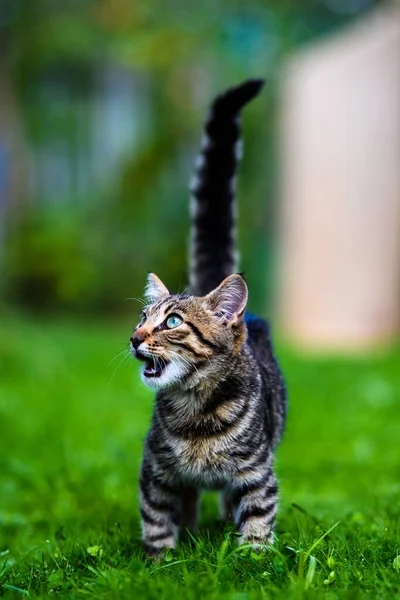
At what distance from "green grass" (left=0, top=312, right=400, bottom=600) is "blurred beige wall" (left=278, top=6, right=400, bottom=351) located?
166 cm

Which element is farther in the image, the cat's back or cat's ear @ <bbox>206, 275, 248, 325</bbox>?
the cat's back

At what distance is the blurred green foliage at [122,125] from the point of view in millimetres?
16000

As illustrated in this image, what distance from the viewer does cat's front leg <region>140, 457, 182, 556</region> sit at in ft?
9.11

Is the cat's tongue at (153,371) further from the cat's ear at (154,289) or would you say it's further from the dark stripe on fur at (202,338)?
the cat's ear at (154,289)

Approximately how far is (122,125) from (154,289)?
586 inches

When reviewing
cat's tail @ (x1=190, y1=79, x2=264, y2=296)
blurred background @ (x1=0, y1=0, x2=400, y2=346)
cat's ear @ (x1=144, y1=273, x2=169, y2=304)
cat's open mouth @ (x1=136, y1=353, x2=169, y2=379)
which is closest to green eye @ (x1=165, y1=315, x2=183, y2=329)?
cat's open mouth @ (x1=136, y1=353, x2=169, y2=379)

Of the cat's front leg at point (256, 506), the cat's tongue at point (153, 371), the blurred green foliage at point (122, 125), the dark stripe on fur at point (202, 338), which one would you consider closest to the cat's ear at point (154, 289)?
the dark stripe on fur at point (202, 338)

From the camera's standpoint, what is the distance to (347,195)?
422 inches

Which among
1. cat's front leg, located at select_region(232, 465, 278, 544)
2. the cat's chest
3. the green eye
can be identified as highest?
the green eye

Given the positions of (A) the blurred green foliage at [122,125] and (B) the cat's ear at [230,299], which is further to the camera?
(A) the blurred green foliage at [122,125]

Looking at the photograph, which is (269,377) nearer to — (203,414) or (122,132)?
(203,414)

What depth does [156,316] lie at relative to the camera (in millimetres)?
2723

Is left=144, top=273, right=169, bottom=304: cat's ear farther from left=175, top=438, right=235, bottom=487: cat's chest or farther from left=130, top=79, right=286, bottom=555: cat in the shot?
left=175, top=438, right=235, bottom=487: cat's chest

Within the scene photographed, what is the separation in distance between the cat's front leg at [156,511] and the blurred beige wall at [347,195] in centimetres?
775
